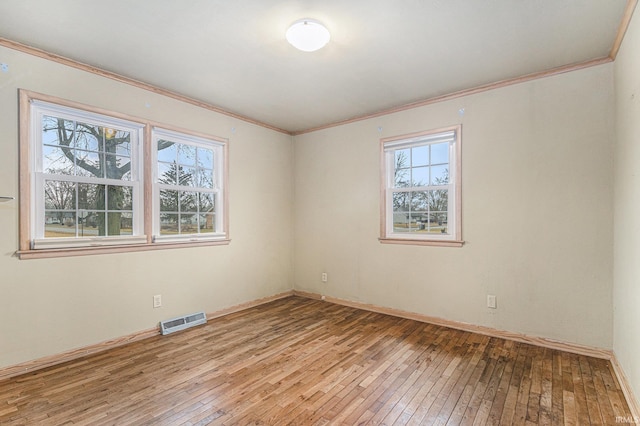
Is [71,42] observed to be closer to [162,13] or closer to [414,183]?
[162,13]

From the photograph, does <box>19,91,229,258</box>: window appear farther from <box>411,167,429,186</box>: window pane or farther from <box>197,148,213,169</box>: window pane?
<box>411,167,429,186</box>: window pane

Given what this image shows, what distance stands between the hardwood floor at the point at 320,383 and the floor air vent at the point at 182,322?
0.47 ft

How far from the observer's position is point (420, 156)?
387 cm

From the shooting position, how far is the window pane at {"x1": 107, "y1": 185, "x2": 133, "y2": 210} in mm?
3080

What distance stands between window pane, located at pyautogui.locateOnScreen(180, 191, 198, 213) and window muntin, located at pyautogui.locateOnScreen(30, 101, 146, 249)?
482 millimetres

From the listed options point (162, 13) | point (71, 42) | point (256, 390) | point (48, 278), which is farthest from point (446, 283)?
point (71, 42)

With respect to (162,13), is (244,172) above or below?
below

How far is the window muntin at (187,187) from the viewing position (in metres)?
3.47

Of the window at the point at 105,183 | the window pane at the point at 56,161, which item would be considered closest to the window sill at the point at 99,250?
the window at the point at 105,183

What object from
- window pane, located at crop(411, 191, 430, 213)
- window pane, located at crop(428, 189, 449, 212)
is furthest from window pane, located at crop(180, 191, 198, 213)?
window pane, located at crop(428, 189, 449, 212)

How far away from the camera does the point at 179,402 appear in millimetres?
2094

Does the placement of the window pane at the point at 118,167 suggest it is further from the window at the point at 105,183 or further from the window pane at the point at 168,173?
the window pane at the point at 168,173

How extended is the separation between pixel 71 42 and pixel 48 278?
198cm

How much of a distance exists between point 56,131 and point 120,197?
2.53 ft
